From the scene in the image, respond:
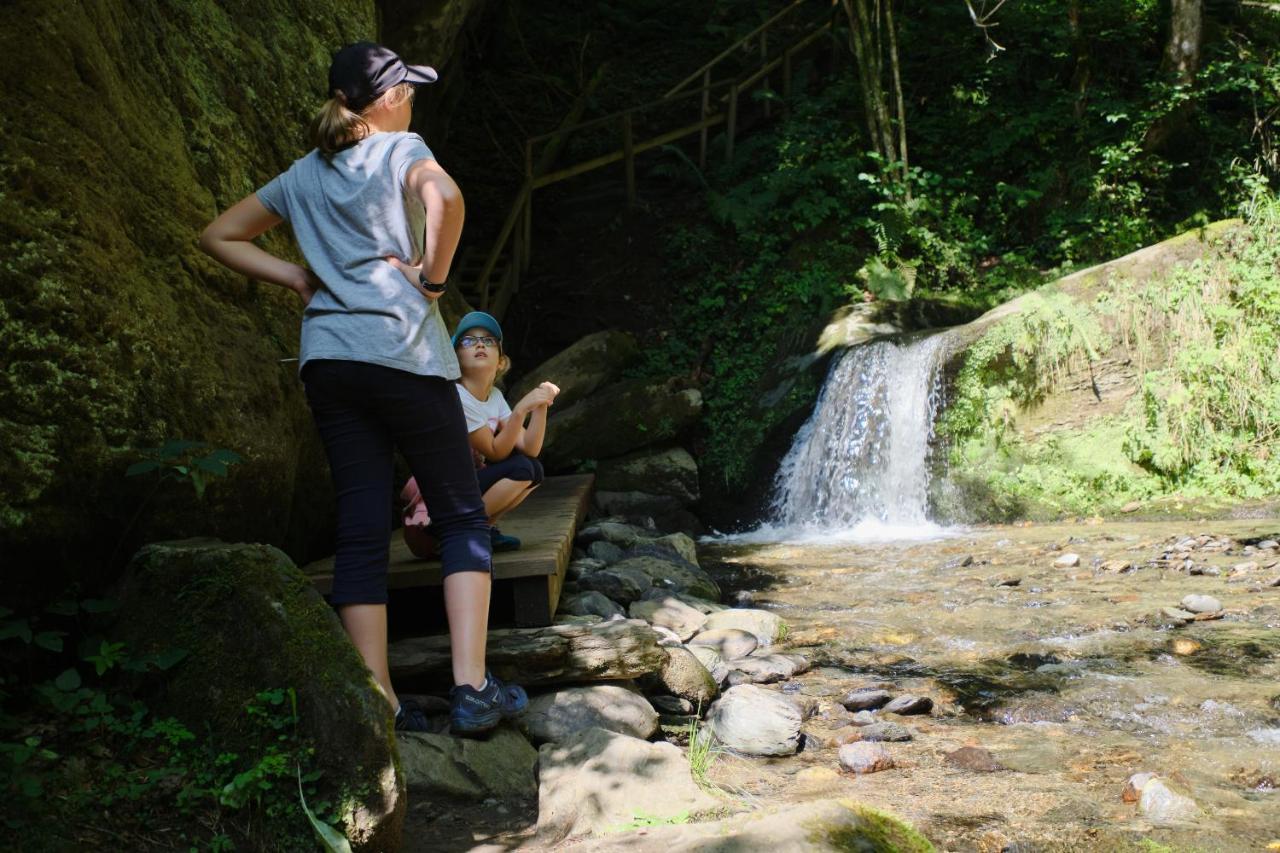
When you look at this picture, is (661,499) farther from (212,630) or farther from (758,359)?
(212,630)

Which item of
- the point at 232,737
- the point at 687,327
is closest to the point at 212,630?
the point at 232,737

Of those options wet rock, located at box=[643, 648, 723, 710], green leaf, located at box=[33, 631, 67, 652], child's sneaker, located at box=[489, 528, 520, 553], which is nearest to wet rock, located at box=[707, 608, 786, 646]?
wet rock, located at box=[643, 648, 723, 710]

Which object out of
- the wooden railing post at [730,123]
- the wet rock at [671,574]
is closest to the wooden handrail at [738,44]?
the wooden railing post at [730,123]

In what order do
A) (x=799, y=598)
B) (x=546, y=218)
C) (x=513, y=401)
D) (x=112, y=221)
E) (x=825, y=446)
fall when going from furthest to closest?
(x=546, y=218) < (x=513, y=401) < (x=825, y=446) < (x=799, y=598) < (x=112, y=221)

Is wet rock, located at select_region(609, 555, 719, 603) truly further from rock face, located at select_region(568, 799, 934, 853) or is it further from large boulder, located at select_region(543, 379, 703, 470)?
large boulder, located at select_region(543, 379, 703, 470)

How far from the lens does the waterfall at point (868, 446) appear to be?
941 centimetres

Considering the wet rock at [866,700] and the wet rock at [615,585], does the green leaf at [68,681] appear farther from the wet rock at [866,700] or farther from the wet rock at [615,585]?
the wet rock at [615,585]

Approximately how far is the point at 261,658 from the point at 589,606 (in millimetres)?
2453

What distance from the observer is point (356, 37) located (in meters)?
6.62

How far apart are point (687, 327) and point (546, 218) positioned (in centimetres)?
352

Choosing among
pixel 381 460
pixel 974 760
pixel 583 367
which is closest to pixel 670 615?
pixel 974 760

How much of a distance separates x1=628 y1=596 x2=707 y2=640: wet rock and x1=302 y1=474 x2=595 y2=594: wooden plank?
1.57 feet

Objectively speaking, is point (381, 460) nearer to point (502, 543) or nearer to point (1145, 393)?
point (502, 543)

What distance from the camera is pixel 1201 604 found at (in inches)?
192
